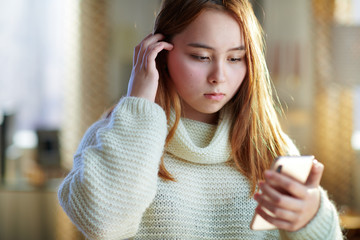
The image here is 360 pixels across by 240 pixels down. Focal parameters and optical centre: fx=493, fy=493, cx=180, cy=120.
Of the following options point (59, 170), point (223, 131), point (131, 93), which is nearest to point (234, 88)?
point (223, 131)

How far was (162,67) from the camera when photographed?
1147mm

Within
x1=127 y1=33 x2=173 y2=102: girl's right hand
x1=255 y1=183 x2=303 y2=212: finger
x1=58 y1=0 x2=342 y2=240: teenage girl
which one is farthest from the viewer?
x1=127 y1=33 x2=173 y2=102: girl's right hand

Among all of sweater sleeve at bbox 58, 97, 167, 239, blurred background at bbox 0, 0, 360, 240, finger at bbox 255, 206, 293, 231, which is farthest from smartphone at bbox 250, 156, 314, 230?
blurred background at bbox 0, 0, 360, 240

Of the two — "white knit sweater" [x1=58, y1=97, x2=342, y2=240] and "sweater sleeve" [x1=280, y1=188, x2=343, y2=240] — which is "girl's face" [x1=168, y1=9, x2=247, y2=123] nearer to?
"white knit sweater" [x1=58, y1=97, x2=342, y2=240]

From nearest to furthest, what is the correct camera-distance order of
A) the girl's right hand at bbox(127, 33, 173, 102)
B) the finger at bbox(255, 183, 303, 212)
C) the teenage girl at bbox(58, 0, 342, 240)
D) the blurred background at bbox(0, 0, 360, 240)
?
1. the finger at bbox(255, 183, 303, 212)
2. the teenage girl at bbox(58, 0, 342, 240)
3. the girl's right hand at bbox(127, 33, 173, 102)
4. the blurred background at bbox(0, 0, 360, 240)

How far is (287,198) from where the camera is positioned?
829 mm

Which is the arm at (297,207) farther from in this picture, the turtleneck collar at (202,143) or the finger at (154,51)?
the finger at (154,51)

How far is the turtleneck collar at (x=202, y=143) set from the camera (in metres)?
1.11

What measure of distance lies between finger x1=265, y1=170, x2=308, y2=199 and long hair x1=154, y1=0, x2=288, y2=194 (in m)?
0.28

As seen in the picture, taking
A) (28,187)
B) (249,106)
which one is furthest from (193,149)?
(28,187)

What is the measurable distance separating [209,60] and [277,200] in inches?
13.5

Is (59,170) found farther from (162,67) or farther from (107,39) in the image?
(162,67)

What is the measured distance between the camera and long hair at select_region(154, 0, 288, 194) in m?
1.07

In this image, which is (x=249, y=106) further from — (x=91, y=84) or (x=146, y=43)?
(x=91, y=84)
